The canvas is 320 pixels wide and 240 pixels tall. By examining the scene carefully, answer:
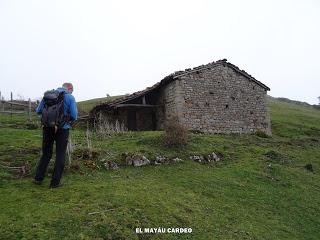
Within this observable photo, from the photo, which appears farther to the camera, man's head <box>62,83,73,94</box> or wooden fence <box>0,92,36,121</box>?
wooden fence <box>0,92,36,121</box>

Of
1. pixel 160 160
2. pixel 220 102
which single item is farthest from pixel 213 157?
pixel 220 102

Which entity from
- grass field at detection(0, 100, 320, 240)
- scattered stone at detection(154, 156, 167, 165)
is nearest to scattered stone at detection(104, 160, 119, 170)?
grass field at detection(0, 100, 320, 240)

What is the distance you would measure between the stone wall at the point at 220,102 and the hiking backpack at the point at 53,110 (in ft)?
44.5

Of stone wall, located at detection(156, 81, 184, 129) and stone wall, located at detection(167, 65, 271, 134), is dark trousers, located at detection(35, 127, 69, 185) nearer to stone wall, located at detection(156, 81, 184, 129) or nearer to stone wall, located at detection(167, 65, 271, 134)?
stone wall, located at detection(167, 65, 271, 134)

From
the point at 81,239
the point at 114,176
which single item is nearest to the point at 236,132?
the point at 114,176

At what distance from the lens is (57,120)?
27.2 ft

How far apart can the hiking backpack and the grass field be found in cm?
164

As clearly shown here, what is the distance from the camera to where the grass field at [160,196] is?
7.31 meters

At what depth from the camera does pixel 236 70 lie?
80.3ft

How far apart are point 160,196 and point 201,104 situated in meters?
13.5

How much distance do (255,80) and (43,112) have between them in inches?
766

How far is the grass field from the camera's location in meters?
7.31

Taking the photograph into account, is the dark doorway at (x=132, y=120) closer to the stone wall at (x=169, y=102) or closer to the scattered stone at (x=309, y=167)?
the stone wall at (x=169, y=102)

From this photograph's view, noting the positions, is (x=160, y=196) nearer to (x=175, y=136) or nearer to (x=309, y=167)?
(x=175, y=136)
